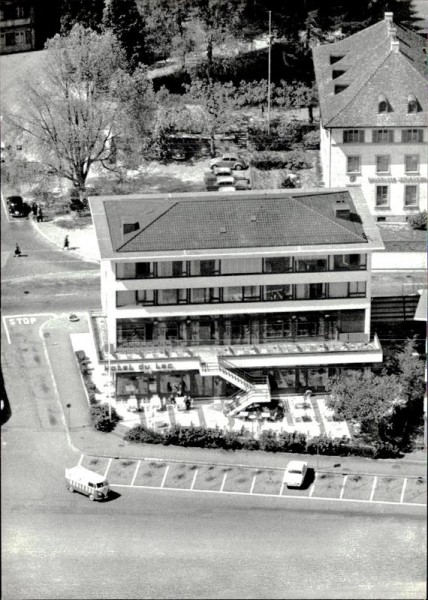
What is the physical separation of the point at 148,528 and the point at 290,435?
535 inches

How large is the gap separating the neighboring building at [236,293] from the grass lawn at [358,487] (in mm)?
10083

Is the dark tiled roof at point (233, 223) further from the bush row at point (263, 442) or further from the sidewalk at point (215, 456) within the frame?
the bush row at point (263, 442)

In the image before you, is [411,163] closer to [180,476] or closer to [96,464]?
[180,476]

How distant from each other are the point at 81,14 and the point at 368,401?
5311 cm

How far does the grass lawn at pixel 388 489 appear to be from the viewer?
327 ft

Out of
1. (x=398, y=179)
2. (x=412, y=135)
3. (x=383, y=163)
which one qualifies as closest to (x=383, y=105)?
(x=412, y=135)

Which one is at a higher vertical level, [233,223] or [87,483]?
[233,223]

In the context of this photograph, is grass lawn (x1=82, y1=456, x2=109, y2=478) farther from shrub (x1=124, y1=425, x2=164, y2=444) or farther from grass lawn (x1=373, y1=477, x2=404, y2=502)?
grass lawn (x1=373, y1=477, x2=404, y2=502)

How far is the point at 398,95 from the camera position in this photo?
137m

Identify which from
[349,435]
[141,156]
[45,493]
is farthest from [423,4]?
[45,493]

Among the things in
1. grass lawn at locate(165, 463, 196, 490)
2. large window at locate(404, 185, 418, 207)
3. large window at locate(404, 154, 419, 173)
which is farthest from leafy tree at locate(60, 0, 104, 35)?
grass lawn at locate(165, 463, 196, 490)

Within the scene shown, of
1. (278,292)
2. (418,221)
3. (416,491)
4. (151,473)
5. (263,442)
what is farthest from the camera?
(418,221)

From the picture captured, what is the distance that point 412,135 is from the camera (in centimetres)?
13675

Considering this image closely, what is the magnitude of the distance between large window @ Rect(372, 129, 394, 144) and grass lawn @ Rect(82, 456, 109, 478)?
140ft
